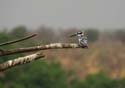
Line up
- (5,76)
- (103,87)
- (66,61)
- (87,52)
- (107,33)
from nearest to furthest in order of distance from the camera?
(5,76) < (103,87) < (66,61) < (87,52) < (107,33)

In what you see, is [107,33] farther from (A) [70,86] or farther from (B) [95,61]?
(A) [70,86]

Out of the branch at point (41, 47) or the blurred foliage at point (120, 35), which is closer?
the branch at point (41, 47)

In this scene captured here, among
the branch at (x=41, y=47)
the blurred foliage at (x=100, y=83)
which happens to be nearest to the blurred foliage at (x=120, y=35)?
the blurred foliage at (x=100, y=83)

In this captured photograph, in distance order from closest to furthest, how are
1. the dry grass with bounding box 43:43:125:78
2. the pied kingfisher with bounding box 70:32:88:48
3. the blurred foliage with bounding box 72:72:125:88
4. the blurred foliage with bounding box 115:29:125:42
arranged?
1. the pied kingfisher with bounding box 70:32:88:48
2. the blurred foliage with bounding box 72:72:125:88
3. the dry grass with bounding box 43:43:125:78
4. the blurred foliage with bounding box 115:29:125:42

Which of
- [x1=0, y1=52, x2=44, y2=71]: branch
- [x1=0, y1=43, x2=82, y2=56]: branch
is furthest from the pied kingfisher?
[x1=0, y1=52, x2=44, y2=71]: branch

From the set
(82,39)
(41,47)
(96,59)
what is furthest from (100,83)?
(41,47)

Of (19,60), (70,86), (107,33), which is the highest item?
(19,60)

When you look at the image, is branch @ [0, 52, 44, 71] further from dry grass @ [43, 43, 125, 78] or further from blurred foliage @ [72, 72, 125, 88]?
dry grass @ [43, 43, 125, 78]

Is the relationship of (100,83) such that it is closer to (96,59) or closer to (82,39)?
(96,59)

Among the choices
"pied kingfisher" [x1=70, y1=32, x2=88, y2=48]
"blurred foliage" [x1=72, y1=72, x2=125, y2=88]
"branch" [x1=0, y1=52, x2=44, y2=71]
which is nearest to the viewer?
"branch" [x1=0, y1=52, x2=44, y2=71]

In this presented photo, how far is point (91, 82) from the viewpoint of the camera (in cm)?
4681

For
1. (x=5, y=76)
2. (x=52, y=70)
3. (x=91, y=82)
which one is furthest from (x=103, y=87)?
(x=5, y=76)

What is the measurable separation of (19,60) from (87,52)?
261ft

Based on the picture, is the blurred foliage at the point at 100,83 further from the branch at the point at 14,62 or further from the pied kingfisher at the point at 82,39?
the branch at the point at 14,62
